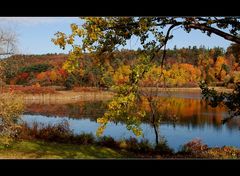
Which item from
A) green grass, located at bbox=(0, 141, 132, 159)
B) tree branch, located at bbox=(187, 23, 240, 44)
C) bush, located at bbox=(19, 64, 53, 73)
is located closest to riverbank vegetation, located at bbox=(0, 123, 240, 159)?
green grass, located at bbox=(0, 141, 132, 159)

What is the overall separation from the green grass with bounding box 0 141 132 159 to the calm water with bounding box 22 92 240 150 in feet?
9.39

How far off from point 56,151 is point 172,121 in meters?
5.58

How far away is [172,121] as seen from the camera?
444 inches

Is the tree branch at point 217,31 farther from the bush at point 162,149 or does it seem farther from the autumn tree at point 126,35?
the bush at point 162,149

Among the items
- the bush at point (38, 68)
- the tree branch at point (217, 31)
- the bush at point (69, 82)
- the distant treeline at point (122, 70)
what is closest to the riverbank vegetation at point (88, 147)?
the distant treeline at point (122, 70)

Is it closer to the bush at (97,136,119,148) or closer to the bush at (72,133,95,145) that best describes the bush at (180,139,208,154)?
the bush at (97,136,119,148)

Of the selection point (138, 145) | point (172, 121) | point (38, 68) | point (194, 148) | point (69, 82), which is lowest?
point (194, 148)

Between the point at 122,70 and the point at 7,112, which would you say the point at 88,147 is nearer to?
the point at 122,70

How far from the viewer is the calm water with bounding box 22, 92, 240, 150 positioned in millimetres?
11164

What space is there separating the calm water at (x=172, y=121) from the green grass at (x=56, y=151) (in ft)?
9.39

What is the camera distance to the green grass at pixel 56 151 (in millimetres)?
5857

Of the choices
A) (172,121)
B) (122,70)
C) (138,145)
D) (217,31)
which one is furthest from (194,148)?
(217,31)
